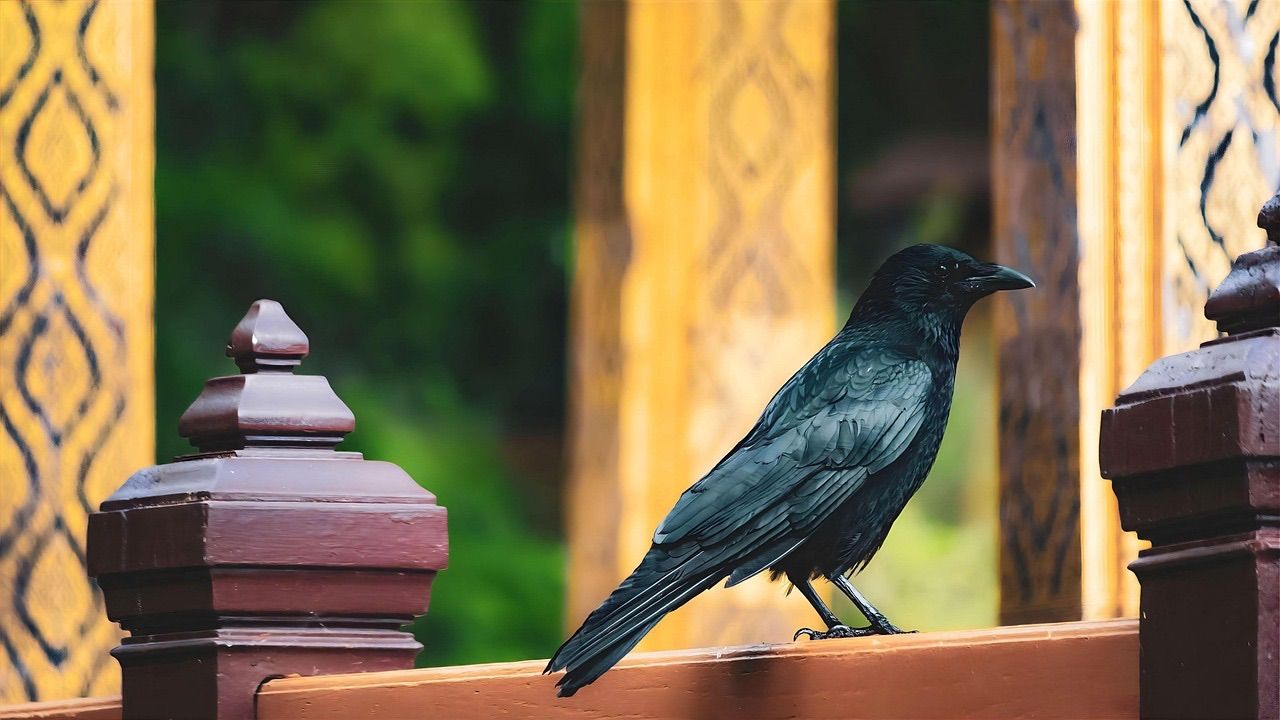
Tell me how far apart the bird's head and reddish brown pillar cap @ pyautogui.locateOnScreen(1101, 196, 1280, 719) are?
110 centimetres

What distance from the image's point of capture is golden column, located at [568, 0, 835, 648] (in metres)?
6.61

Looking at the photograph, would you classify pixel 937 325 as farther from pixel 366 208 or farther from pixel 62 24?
pixel 366 208

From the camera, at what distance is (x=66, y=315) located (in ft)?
15.9

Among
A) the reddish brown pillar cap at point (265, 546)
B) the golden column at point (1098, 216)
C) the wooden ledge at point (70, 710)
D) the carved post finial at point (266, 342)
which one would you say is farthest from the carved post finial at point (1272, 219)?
the golden column at point (1098, 216)

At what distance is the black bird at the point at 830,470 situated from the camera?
2371mm

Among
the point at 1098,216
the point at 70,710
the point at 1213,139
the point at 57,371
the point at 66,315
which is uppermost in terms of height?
the point at 1213,139

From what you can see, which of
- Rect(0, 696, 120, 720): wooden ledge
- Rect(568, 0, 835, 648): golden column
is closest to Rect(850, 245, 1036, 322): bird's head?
Rect(0, 696, 120, 720): wooden ledge

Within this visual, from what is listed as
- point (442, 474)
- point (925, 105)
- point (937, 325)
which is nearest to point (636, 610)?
point (937, 325)

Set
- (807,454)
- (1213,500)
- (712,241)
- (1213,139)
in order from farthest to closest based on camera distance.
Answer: (712,241) → (1213,139) → (807,454) → (1213,500)

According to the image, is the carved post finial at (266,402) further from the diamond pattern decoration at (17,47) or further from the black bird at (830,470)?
the diamond pattern decoration at (17,47)

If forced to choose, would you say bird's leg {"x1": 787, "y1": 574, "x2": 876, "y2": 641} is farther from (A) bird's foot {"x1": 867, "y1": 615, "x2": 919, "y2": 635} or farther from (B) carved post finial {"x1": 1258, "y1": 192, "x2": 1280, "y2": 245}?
(B) carved post finial {"x1": 1258, "y1": 192, "x2": 1280, "y2": 245}

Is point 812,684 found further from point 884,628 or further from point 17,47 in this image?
point 17,47

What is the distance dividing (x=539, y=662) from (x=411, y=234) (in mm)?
8211

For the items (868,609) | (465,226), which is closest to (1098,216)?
(868,609)
